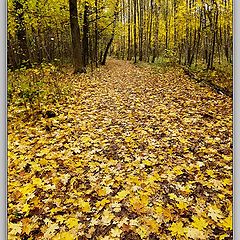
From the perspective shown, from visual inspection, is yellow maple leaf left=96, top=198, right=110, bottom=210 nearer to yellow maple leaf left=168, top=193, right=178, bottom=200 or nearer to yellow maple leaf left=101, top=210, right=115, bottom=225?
yellow maple leaf left=101, top=210, right=115, bottom=225

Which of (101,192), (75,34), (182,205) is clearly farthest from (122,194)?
(75,34)

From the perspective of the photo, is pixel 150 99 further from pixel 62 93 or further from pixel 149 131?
pixel 62 93

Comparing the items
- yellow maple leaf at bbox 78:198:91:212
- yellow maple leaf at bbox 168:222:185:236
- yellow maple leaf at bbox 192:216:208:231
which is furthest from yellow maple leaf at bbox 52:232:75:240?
yellow maple leaf at bbox 192:216:208:231

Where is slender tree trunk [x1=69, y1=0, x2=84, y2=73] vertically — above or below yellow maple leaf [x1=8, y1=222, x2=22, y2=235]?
above

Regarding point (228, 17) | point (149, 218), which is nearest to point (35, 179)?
point (149, 218)

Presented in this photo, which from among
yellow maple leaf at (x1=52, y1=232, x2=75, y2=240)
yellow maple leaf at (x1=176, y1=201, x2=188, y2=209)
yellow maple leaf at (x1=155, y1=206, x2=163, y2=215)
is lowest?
yellow maple leaf at (x1=52, y1=232, x2=75, y2=240)

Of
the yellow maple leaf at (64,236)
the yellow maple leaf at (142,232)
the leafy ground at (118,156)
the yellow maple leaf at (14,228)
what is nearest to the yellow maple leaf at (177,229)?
the leafy ground at (118,156)

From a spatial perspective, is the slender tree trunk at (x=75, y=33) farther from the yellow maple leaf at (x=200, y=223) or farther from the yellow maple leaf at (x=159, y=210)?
the yellow maple leaf at (x=200, y=223)

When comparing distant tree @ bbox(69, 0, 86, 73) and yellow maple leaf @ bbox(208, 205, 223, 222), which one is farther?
distant tree @ bbox(69, 0, 86, 73)

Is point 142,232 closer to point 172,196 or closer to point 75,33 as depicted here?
point 172,196
